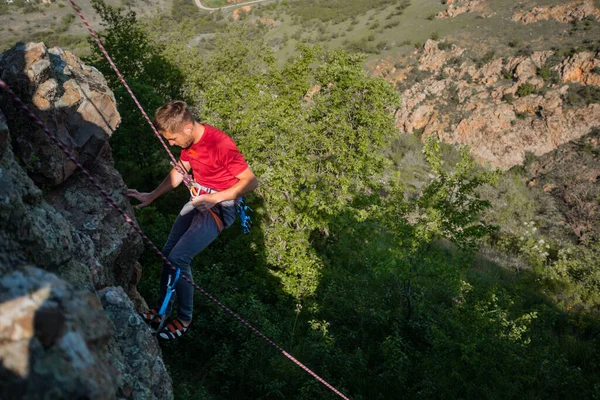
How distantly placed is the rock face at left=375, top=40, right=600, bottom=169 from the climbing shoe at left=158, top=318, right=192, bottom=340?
25.9m

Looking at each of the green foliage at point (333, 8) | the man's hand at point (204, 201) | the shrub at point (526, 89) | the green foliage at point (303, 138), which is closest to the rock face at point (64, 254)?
the man's hand at point (204, 201)

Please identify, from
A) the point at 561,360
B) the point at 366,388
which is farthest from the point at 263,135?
the point at 561,360

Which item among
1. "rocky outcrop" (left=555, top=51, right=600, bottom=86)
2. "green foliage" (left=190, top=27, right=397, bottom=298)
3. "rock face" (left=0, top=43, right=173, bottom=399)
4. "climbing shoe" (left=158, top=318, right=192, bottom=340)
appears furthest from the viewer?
"rocky outcrop" (left=555, top=51, right=600, bottom=86)

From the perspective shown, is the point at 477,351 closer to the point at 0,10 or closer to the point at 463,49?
the point at 463,49

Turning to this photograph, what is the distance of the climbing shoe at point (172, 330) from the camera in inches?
174

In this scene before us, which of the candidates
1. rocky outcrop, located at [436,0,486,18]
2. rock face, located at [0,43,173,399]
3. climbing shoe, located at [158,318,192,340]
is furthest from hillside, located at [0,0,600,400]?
rocky outcrop, located at [436,0,486,18]

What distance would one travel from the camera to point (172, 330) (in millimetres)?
4457

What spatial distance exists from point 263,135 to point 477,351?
690cm

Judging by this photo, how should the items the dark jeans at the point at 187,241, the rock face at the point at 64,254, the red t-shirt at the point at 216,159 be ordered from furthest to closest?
the dark jeans at the point at 187,241, the red t-shirt at the point at 216,159, the rock face at the point at 64,254

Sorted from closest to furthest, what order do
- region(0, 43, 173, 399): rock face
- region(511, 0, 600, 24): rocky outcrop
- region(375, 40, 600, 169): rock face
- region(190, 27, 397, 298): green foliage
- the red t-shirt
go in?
region(0, 43, 173, 399): rock face → the red t-shirt → region(190, 27, 397, 298): green foliage → region(375, 40, 600, 169): rock face → region(511, 0, 600, 24): rocky outcrop

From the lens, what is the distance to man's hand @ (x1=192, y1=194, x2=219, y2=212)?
4.15 m

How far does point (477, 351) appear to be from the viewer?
7.82 m

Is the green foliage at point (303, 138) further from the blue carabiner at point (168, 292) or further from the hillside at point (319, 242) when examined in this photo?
the blue carabiner at point (168, 292)

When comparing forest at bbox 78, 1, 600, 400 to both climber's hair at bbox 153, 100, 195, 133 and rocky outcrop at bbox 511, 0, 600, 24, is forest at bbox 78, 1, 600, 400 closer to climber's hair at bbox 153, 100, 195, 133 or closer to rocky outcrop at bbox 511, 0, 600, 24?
climber's hair at bbox 153, 100, 195, 133
